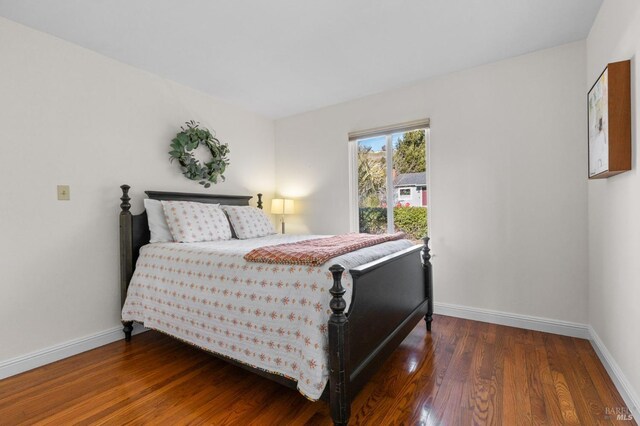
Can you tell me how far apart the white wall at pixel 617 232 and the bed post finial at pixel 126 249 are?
3.35 metres

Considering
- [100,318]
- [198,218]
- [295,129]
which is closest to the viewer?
[100,318]

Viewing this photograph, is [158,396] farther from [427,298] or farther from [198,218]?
[427,298]

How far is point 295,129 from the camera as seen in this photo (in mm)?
4191

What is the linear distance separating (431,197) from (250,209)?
192cm

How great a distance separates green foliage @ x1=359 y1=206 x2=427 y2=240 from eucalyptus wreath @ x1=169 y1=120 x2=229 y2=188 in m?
1.73

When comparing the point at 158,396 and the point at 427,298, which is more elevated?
the point at 427,298

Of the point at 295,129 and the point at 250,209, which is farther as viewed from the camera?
the point at 295,129

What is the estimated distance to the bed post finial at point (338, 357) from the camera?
4.72 feet

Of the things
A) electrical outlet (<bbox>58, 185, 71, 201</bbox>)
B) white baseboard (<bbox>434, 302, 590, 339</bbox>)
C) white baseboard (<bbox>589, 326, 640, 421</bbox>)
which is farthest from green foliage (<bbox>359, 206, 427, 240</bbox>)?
electrical outlet (<bbox>58, 185, 71, 201</bbox>)

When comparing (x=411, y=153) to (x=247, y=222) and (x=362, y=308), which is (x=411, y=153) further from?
(x=362, y=308)

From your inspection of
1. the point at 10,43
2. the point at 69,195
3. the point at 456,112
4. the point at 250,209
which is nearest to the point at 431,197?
the point at 456,112

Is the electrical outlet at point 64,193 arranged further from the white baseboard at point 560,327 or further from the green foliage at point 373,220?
the white baseboard at point 560,327

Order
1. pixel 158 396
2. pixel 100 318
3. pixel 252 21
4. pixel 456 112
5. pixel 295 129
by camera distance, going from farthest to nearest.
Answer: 1. pixel 295 129
2. pixel 456 112
3. pixel 100 318
4. pixel 252 21
5. pixel 158 396

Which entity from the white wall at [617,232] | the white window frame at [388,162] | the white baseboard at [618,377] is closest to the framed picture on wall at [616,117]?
the white wall at [617,232]
